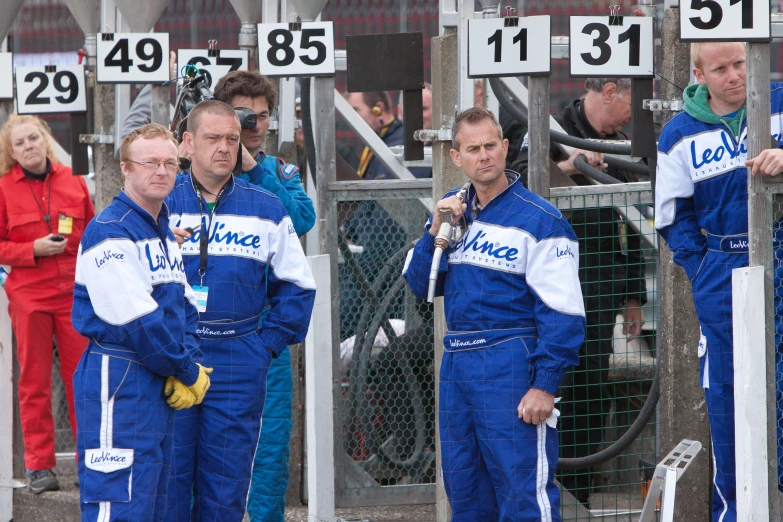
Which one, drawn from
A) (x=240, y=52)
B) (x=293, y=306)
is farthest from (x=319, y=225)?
(x=293, y=306)

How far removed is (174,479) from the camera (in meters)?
4.39

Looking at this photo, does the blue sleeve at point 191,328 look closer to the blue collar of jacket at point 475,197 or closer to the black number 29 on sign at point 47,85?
the blue collar of jacket at point 475,197

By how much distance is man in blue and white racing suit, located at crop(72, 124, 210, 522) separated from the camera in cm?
402

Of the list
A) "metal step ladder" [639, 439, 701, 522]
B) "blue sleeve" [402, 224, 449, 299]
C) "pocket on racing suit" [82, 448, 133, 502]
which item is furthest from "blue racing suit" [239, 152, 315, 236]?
"metal step ladder" [639, 439, 701, 522]

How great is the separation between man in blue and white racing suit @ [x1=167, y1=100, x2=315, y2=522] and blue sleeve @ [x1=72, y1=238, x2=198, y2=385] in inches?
15.1

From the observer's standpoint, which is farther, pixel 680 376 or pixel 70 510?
pixel 70 510

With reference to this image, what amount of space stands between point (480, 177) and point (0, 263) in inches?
129

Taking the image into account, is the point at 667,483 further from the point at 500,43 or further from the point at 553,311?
the point at 500,43

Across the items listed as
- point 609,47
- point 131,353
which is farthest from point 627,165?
point 131,353

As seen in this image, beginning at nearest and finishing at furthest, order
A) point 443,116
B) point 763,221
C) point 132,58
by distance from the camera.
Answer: point 763,221 → point 443,116 → point 132,58

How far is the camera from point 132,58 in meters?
5.80

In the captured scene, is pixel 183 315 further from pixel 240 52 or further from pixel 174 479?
pixel 240 52

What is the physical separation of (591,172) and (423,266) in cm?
148

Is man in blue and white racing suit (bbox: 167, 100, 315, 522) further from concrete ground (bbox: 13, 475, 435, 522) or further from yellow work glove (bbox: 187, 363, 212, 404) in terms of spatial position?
concrete ground (bbox: 13, 475, 435, 522)
